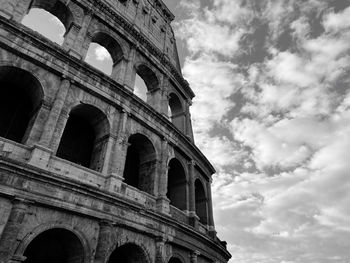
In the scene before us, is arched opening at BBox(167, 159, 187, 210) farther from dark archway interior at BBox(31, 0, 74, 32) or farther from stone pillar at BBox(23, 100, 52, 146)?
dark archway interior at BBox(31, 0, 74, 32)

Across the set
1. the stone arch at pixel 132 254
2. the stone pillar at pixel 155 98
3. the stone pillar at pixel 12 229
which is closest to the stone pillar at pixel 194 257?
the stone arch at pixel 132 254

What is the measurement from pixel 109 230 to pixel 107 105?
16.0 ft

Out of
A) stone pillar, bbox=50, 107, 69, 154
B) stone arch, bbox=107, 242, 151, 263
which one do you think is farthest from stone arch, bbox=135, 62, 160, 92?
stone arch, bbox=107, 242, 151, 263

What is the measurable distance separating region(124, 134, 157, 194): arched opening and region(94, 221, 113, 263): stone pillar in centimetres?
317

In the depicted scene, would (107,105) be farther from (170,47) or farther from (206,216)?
(170,47)

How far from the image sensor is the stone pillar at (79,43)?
1125 cm

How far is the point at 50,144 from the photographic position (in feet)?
29.5

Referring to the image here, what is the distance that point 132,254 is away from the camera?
33.6 ft

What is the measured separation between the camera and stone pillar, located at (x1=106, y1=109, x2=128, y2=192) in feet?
32.7

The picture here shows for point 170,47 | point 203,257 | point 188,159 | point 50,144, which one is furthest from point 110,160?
point 170,47

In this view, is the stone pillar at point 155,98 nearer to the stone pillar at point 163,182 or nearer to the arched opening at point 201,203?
the stone pillar at point 163,182

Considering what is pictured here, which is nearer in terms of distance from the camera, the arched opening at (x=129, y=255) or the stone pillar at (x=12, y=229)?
the stone pillar at (x=12, y=229)

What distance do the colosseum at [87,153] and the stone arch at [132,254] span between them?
4 cm

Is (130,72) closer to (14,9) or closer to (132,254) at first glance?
(14,9)
